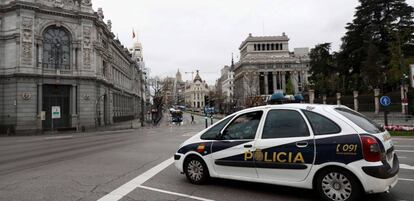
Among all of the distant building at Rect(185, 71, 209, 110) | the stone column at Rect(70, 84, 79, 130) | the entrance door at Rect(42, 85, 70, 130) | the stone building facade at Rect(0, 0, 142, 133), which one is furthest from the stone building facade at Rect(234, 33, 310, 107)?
the entrance door at Rect(42, 85, 70, 130)

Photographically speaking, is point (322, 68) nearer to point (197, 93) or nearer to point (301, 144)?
point (301, 144)

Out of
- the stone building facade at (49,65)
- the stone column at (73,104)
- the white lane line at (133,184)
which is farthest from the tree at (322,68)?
the white lane line at (133,184)

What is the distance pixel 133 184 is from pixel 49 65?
42266mm

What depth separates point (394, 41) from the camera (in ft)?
168

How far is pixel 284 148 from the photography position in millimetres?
6199

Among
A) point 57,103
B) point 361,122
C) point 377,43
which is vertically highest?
point 377,43

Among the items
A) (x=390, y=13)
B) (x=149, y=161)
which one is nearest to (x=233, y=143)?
(x=149, y=161)

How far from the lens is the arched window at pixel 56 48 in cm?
4466

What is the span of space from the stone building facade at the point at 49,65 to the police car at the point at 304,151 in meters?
40.2

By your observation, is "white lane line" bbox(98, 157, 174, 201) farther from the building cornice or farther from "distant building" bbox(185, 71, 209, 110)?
"distant building" bbox(185, 71, 209, 110)

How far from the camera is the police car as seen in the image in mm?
5535

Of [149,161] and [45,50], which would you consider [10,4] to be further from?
[149,161]

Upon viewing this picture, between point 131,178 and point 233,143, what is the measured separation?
3024 mm

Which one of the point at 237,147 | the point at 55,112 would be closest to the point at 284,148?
the point at 237,147
